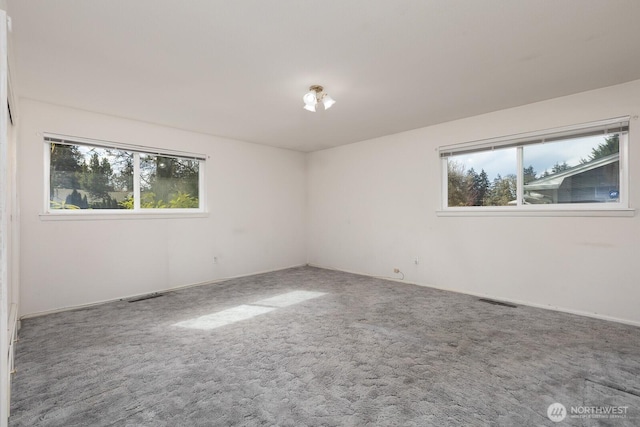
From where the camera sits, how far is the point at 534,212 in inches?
138

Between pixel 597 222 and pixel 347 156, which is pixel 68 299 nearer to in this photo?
pixel 347 156

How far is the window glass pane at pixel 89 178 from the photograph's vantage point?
11.6ft

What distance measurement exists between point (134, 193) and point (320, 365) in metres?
3.40

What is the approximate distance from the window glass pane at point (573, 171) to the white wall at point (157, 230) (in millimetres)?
3810

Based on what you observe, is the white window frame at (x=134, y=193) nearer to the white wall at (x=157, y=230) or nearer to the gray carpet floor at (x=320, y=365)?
the white wall at (x=157, y=230)

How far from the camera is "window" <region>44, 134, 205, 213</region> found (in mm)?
3545

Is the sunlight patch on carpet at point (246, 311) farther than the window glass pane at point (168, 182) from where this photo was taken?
No

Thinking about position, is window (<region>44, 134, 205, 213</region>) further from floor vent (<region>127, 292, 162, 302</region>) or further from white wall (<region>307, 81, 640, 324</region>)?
white wall (<region>307, 81, 640, 324</region>)

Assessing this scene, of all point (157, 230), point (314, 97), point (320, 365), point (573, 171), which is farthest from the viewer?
point (157, 230)

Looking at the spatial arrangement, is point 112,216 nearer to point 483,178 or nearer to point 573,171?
point 483,178

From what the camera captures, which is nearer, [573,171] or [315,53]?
[315,53]

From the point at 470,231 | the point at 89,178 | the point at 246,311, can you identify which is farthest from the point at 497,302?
the point at 89,178

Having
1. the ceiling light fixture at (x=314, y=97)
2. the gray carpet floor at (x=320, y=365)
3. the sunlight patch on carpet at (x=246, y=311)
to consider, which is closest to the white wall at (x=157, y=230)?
the gray carpet floor at (x=320, y=365)

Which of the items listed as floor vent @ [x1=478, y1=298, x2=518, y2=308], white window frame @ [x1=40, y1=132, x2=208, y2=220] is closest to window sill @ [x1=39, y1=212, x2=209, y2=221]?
white window frame @ [x1=40, y1=132, x2=208, y2=220]
